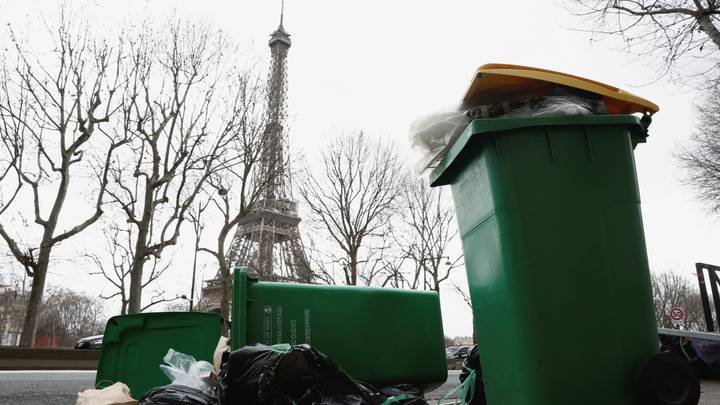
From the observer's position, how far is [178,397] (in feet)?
8.13

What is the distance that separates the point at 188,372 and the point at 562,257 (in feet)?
7.69

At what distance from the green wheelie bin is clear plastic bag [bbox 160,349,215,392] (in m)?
1.68

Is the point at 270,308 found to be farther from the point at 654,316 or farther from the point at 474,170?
the point at 654,316

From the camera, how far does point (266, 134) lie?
651 inches

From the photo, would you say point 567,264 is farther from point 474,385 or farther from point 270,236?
point 270,236

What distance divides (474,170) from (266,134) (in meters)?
15.0

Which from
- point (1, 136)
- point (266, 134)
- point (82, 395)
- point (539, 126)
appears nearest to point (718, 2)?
point (539, 126)

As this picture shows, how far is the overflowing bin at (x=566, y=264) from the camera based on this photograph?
184 centimetres

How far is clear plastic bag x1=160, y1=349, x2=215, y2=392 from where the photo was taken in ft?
9.31

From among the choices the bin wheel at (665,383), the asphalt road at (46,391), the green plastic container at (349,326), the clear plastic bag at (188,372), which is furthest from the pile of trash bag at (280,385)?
the asphalt road at (46,391)

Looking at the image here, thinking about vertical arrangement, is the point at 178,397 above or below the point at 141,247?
below

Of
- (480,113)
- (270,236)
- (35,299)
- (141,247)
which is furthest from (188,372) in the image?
(270,236)

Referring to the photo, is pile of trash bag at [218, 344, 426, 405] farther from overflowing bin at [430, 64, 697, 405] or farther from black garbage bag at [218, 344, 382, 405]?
overflowing bin at [430, 64, 697, 405]

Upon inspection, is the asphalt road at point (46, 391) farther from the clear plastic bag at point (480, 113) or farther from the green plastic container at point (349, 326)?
the clear plastic bag at point (480, 113)
